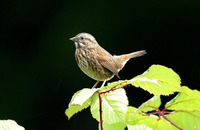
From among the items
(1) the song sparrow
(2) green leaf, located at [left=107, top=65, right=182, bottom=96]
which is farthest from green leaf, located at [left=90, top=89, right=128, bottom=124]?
(1) the song sparrow

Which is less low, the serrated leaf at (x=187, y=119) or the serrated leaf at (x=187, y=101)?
the serrated leaf at (x=187, y=101)

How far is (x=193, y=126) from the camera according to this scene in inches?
28.3

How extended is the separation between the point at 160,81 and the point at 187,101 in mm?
99

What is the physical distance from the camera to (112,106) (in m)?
0.73

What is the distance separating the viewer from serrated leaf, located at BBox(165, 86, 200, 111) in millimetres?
715

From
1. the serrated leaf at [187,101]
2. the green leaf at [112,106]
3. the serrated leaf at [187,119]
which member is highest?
the green leaf at [112,106]

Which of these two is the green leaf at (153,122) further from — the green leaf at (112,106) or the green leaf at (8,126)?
the green leaf at (8,126)

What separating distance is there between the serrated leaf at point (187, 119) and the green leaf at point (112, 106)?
0.40 ft

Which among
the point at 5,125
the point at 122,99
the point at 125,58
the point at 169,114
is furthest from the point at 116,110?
the point at 125,58

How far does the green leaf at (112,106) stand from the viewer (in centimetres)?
70

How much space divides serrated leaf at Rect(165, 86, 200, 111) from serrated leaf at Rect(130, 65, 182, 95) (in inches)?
2.3

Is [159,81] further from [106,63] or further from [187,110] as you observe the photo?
[106,63]

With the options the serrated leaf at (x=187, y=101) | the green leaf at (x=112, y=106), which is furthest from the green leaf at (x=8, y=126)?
the serrated leaf at (x=187, y=101)

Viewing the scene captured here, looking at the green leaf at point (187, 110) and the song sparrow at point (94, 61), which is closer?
the green leaf at point (187, 110)
